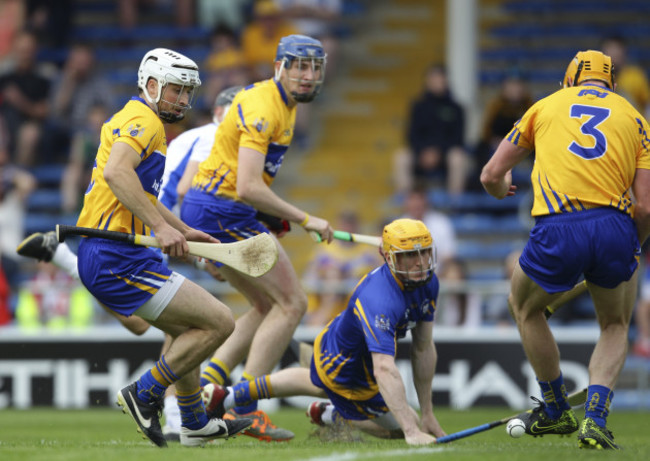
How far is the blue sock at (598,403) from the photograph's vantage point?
6.09 metres

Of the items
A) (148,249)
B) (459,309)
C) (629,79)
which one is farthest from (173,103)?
(629,79)

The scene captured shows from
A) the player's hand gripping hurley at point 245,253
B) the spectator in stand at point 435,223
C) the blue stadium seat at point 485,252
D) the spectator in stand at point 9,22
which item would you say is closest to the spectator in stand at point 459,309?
the spectator in stand at point 435,223

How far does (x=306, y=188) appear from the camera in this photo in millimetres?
15422

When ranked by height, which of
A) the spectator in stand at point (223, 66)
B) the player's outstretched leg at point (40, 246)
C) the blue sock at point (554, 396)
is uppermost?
the spectator in stand at point (223, 66)

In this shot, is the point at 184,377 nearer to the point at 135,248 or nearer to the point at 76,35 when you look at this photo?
the point at 135,248

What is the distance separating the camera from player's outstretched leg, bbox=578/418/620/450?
19.6ft

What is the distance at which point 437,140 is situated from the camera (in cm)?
1370

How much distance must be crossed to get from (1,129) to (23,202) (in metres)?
1.28

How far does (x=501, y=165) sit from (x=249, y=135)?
1.64 meters

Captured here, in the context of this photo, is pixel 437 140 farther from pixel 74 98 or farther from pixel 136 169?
pixel 136 169

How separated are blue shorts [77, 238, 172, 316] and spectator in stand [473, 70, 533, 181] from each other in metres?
7.48

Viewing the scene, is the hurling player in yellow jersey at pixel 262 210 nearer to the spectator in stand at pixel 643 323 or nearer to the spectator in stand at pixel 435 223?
the spectator in stand at pixel 435 223

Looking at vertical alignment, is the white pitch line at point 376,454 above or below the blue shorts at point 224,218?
below

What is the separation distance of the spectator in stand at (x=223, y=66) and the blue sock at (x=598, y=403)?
860cm
